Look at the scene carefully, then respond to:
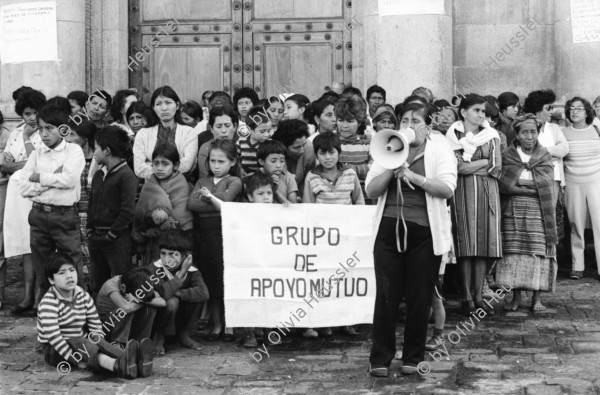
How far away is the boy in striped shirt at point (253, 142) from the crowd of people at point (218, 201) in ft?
0.04

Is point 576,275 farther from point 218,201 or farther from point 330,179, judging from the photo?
point 218,201

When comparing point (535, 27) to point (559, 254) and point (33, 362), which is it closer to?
point (559, 254)

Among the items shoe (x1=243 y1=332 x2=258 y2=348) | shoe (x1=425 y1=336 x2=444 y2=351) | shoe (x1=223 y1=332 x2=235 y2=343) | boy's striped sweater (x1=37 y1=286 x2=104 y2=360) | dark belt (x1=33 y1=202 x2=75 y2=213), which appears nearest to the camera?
boy's striped sweater (x1=37 y1=286 x2=104 y2=360)

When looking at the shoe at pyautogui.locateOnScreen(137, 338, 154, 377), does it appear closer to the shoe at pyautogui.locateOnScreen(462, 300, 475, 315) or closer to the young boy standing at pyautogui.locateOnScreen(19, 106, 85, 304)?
the young boy standing at pyautogui.locateOnScreen(19, 106, 85, 304)

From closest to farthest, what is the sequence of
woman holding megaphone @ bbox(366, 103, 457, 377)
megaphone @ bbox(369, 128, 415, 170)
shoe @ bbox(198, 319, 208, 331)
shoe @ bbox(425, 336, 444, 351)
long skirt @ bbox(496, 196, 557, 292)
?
megaphone @ bbox(369, 128, 415, 170) < woman holding megaphone @ bbox(366, 103, 457, 377) < shoe @ bbox(425, 336, 444, 351) < shoe @ bbox(198, 319, 208, 331) < long skirt @ bbox(496, 196, 557, 292)

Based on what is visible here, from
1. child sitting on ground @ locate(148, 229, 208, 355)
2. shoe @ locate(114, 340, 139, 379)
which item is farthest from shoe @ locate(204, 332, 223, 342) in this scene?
shoe @ locate(114, 340, 139, 379)

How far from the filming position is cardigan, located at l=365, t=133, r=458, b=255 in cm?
903

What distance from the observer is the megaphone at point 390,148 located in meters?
8.75

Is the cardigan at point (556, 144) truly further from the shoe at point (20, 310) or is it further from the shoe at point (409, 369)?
the shoe at point (20, 310)

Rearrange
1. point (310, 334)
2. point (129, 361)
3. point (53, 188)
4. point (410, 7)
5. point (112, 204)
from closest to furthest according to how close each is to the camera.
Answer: point (129, 361)
point (310, 334)
point (112, 204)
point (53, 188)
point (410, 7)

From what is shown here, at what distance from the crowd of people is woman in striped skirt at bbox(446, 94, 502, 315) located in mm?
12

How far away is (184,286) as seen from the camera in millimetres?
10156

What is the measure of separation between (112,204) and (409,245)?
2849mm

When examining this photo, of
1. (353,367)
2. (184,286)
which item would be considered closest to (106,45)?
(184,286)
